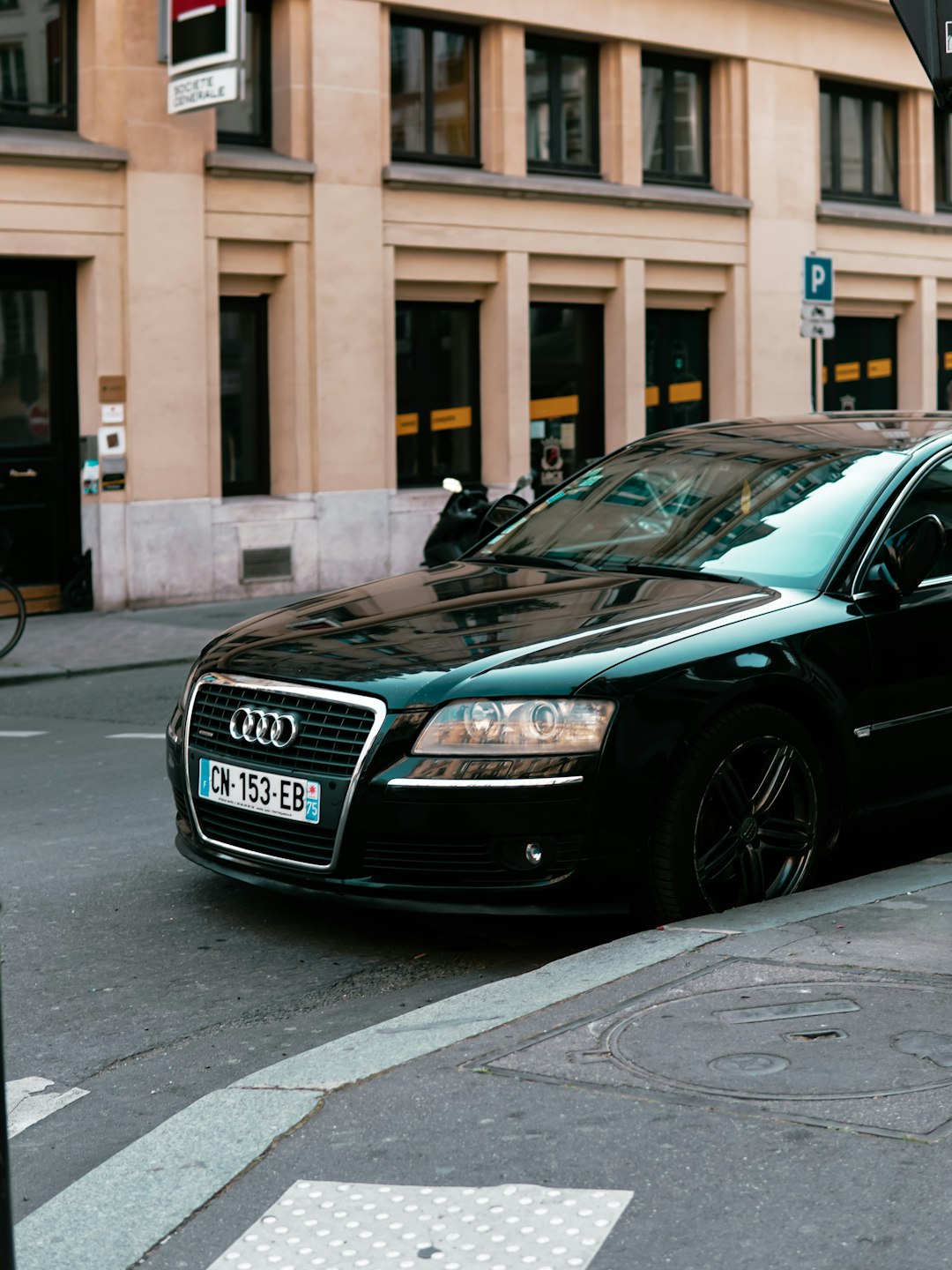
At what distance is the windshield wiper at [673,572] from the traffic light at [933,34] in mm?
1631

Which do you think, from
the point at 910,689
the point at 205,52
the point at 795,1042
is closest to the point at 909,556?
the point at 910,689

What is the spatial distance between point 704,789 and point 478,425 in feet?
52.1

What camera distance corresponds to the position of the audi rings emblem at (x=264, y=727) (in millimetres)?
5766

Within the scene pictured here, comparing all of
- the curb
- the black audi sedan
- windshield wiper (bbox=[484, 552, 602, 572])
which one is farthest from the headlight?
the curb

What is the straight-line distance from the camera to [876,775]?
20.8 feet

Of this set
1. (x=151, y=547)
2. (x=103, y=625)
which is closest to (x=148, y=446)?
(x=151, y=547)

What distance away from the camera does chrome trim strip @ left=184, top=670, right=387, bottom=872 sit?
558 centimetres

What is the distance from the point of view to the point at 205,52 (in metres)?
17.0

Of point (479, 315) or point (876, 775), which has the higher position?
point (479, 315)

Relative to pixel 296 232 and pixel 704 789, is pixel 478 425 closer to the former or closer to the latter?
pixel 296 232

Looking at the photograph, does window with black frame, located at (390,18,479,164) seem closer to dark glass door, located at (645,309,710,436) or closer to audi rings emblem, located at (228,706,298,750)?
dark glass door, located at (645,309,710,436)

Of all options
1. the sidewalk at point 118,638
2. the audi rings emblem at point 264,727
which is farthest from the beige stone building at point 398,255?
the audi rings emblem at point 264,727

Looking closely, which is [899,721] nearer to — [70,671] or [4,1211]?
[4,1211]

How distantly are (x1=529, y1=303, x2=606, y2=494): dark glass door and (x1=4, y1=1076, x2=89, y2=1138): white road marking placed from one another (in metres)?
17.2
